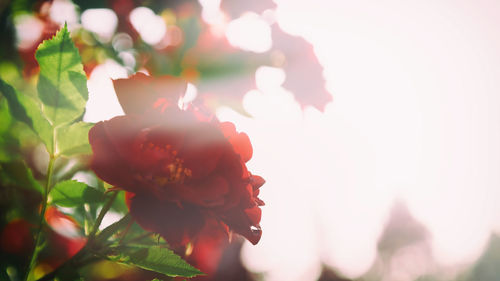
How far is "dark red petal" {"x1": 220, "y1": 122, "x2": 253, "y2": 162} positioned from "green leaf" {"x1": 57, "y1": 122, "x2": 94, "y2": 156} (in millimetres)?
198

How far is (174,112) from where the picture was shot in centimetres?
52

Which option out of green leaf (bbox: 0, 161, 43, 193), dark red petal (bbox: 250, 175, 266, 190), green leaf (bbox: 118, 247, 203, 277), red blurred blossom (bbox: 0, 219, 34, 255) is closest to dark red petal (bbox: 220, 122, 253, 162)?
dark red petal (bbox: 250, 175, 266, 190)

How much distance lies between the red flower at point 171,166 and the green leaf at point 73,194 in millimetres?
104

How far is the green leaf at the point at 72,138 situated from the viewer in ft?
1.77

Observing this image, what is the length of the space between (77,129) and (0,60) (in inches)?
32.1

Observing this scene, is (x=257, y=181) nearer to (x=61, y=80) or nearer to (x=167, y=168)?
(x=167, y=168)

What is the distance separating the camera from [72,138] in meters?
0.54

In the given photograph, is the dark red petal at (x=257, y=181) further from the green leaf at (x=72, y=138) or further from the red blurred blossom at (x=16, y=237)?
the red blurred blossom at (x=16, y=237)

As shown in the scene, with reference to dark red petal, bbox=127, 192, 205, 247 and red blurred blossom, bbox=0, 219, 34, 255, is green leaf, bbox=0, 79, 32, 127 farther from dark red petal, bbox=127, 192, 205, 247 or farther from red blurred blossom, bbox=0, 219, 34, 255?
red blurred blossom, bbox=0, 219, 34, 255

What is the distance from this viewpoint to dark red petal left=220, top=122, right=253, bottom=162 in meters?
0.58

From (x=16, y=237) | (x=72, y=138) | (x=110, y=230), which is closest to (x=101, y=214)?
(x=110, y=230)

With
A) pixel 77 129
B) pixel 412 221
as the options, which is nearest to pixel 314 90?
pixel 77 129

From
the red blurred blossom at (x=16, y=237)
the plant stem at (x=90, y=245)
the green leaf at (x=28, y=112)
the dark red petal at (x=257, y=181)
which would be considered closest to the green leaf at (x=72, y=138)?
the green leaf at (x=28, y=112)

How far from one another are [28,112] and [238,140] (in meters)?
0.29
